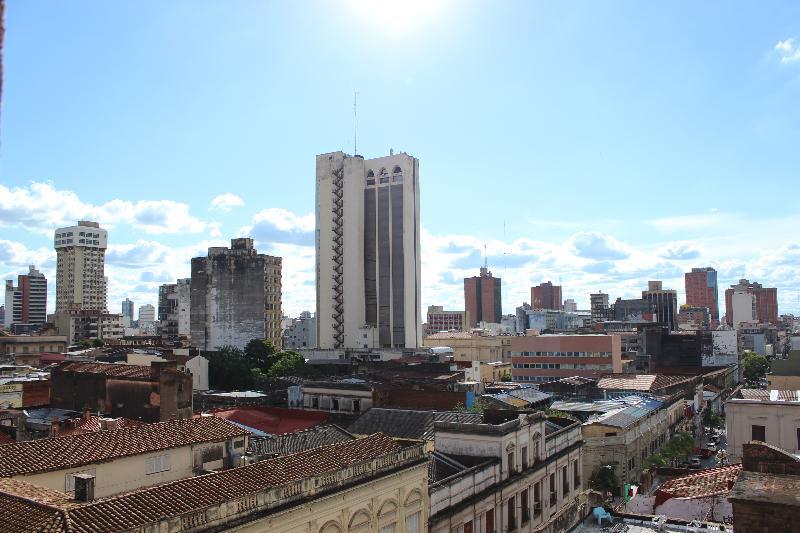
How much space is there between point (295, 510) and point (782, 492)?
580 inches

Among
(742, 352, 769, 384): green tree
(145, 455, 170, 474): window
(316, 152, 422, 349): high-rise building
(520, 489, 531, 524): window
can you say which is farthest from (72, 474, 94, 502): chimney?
(742, 352, 769, 384): green tree

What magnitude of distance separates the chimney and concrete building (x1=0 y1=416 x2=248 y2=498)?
531 millimetres

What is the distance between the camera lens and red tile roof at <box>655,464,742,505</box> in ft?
104

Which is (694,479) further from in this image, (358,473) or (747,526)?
(358,473)

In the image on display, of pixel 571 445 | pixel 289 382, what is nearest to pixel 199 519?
pixel 571 445

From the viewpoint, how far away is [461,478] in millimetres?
31188

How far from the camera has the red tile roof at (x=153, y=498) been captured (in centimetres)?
1802

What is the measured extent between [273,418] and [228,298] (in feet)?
260

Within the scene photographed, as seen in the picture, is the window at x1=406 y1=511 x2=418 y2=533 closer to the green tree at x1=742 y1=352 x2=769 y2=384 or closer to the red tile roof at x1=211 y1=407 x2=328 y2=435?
the red tile roof at x1=211 y1=407 x2=328 y2=435

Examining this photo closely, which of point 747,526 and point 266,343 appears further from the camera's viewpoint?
point 266,343

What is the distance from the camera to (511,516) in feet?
115

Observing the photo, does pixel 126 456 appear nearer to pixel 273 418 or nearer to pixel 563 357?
pixel 273 418

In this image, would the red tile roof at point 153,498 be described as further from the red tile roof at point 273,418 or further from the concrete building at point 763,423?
the concrete building at point 763,423

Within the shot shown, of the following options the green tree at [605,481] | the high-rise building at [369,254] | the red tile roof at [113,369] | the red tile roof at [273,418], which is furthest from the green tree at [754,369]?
the red tile roof at [113,369]
